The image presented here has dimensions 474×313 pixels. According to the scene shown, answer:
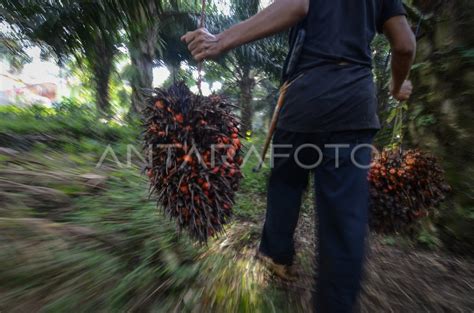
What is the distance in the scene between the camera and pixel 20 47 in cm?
325

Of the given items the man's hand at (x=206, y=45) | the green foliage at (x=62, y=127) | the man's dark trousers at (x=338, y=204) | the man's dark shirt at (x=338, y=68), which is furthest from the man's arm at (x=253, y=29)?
the green foliage at (x=62, y=127)

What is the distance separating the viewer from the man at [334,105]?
1270 mm

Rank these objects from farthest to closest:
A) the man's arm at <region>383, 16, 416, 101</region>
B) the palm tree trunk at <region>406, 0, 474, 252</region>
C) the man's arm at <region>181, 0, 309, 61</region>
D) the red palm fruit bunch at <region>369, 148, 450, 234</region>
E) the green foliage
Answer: the green foliage < the palm tree trunk at <region>406, 0, 474, 252</region> < the red palm fruit bunch at <region>369, 148, 450, 234</region> < the man's arm at <region>383, 16, 416, 101</region> < the man's arm at <region>181, 0, 309, 61</region>

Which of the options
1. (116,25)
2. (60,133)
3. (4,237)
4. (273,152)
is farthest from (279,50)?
(4,237)

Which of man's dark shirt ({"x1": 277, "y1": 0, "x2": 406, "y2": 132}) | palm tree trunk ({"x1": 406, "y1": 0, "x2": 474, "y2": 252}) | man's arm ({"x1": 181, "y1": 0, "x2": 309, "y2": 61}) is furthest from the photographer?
palm tree trunk ({"x1": 406, "y1": 0, "x2": 474, "y2": 252})

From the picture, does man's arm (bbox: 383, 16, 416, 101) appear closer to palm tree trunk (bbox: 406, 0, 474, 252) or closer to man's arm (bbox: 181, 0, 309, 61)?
man's arm (bbox: 181, 0, 309, 61)

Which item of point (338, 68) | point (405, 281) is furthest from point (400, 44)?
point (405, 281)

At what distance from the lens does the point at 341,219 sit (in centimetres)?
129

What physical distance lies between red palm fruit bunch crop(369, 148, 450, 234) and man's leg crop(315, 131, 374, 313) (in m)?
0.44

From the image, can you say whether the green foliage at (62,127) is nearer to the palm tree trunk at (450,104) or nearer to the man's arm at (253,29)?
the man's arm at (253,29)

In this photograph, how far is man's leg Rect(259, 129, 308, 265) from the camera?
161 cm

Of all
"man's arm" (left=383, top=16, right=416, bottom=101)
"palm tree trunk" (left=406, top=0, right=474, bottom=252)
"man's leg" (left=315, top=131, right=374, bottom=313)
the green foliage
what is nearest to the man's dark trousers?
"man's leg" (left=315, top=131, right=374, bottom=313)

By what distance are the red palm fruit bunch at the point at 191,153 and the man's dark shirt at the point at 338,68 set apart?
35 centimetres

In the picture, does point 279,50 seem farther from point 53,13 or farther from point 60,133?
point 53,13
